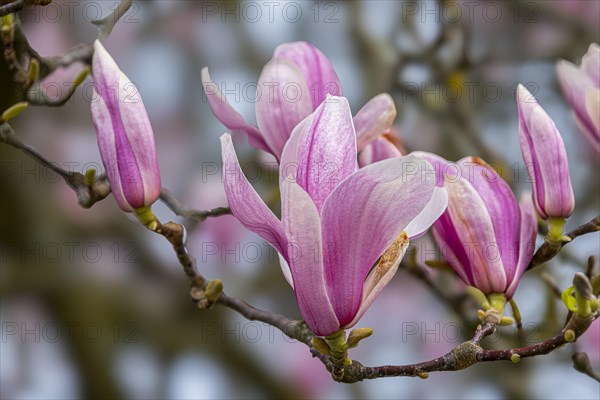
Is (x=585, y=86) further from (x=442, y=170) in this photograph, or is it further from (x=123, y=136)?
(x=123, y=136)

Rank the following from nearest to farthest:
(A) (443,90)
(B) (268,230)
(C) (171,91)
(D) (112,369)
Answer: (B) (268,230) → (D) (112,369) → (A) (443,90) → (C) (171,91)

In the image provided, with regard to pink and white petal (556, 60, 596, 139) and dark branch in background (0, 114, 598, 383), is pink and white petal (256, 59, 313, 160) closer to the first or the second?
dark branch in background (0, 114, 598, 383)

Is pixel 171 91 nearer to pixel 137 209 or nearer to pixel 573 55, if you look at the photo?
pixel 573 55

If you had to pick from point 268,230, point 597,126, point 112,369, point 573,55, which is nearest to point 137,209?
point 268,230

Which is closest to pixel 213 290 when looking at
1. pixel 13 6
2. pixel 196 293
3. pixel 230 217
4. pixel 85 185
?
pixel 196 293

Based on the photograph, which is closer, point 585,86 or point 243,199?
point 243,199

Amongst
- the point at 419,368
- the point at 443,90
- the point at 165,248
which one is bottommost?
the point at 165,248
